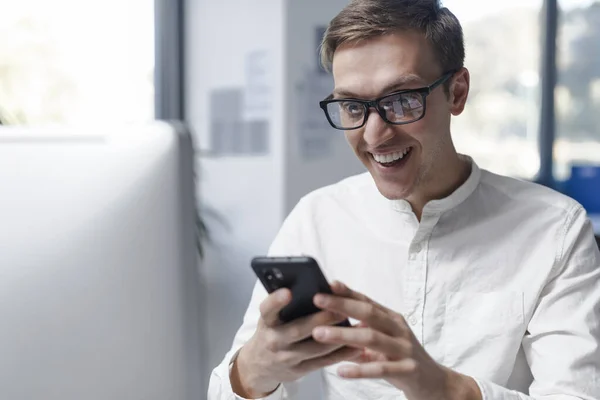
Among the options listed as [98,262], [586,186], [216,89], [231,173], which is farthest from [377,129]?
[586,186]

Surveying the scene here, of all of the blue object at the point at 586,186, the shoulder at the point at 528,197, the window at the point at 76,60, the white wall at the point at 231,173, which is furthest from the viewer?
the blue object at the point at 586,186

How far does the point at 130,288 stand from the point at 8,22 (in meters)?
2.67

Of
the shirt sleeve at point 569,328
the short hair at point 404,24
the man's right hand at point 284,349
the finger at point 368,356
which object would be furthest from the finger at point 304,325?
the short hair at point 404,24

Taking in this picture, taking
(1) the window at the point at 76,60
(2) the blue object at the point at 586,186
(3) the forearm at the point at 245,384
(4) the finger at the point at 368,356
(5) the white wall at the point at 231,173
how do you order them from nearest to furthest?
(4) the finger at the point at 368,356
(3) the forearm at the point at 245,384
(1) the window at the point at 76,60
(5) the white wall at the point at 231,173
(2) the blue object at the point at 586,186

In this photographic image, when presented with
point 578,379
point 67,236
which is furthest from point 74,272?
point 578,379

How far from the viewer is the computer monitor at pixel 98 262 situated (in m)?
0.58

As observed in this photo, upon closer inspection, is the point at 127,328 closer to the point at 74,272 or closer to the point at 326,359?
the point at 74,272

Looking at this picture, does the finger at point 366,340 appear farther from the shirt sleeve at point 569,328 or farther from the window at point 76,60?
the window at point 76,60

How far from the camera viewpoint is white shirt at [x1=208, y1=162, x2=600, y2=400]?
1.23m

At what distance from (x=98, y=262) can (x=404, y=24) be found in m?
0.88

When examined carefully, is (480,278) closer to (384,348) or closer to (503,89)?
(384,348)

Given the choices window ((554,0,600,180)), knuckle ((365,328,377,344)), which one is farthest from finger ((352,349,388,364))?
window ((554,0,600,180))

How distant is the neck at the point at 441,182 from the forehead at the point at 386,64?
0.56 feet

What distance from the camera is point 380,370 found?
0.89m
